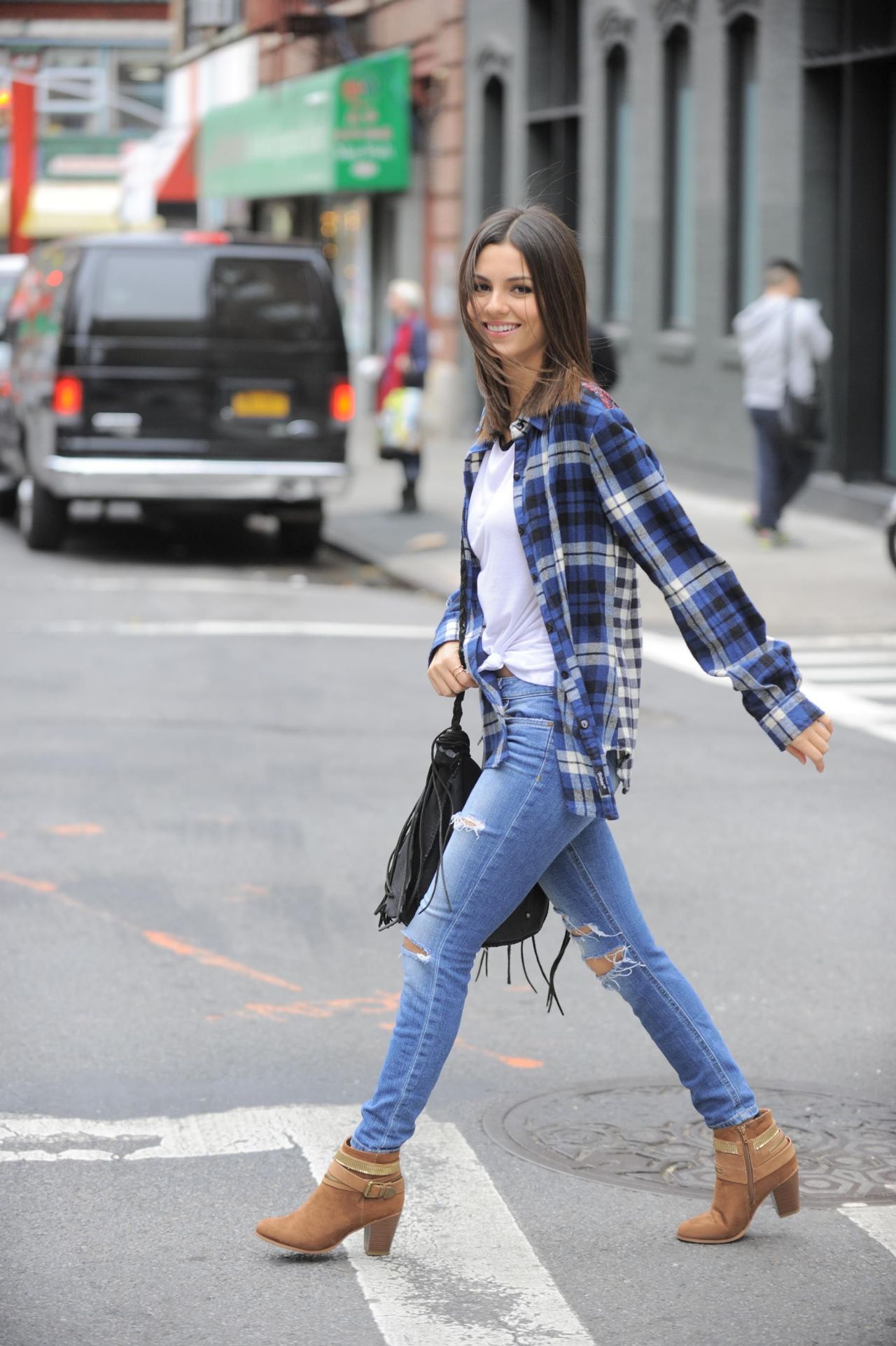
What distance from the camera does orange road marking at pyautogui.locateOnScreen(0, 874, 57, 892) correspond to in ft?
22.3

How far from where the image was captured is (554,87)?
24656mm

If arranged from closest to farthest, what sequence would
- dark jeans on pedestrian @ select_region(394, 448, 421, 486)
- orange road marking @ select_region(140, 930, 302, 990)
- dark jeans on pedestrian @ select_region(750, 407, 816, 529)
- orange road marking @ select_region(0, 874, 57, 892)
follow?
orange road marking @ select_region(140, 930, 302, 990)
orange road marking @ select_region(0, 874, 57, 892)
dark jeans on pedestrian @ select_region(750, 407, 816, 529)
dark jeans on pedestrian @ select_region(394, 448, 421, 486)

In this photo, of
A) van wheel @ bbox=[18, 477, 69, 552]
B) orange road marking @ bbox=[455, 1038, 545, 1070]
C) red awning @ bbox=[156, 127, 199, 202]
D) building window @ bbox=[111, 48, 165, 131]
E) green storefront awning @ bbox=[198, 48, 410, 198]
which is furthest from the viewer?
building window @ bbox=[111, 48, 165, 131]

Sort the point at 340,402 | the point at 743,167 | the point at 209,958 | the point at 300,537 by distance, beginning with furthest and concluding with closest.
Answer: the point at 743,167 < the point at 300,537 < the point at 340,402 < the point at 209,958

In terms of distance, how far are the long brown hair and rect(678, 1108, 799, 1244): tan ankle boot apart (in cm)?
136

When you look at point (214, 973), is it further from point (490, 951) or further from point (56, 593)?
point (56, 593)

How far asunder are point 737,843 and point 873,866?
1.61 ft

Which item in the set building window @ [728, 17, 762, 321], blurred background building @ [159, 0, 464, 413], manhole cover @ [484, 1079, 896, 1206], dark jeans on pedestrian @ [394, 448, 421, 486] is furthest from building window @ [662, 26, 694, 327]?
manhole cover @ [484, 1079, 896, 1206]

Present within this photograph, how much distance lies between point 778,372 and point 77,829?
924 cm

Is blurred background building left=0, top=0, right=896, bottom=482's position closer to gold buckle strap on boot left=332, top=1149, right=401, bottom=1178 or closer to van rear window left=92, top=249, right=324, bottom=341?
van rear window left=92, top=249, right=324, bottom=341

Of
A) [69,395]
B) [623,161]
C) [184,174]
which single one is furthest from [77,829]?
[184,174]

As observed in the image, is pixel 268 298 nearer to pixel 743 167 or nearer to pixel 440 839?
pixel 743 167

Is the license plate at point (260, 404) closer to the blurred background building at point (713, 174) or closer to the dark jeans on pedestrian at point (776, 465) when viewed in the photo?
the blurred background building at point (713, 174)

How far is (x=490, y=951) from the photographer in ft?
21.1
